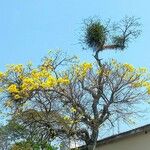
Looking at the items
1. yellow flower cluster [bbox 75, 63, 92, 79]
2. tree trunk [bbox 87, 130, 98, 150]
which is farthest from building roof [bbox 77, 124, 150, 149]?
yellow flower cluster [bbox 75, 63, 92, 79]

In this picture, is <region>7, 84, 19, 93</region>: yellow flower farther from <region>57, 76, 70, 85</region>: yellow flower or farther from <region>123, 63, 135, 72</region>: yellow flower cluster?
<region>123, 63, 135, 72</region>: yellow flower cluster

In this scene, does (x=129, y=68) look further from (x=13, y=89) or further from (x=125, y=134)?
(x=13, y=89)

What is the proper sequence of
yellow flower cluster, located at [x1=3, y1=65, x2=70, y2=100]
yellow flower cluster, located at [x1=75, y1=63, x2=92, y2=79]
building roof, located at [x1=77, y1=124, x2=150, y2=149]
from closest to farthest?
building roof, located at [x1=77, y1=124, x2=150, y2=149]
yellow flower cluster, located at [x1=3, y1=65, x2=70, y2=100]
yellow flower cluster, located at [x1=75, y1=63, x2=92, y2=79]

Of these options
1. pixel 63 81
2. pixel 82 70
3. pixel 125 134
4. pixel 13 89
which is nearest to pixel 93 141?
pixel 125 134

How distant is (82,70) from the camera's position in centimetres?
2825

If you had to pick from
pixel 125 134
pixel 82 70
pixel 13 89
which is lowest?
pixel 125 134

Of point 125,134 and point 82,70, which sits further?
point 82,70

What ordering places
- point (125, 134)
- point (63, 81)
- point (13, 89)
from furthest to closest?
point (63, 81)
point (13, 89)
point (125, 134)

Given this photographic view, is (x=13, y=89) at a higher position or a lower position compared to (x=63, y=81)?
lower

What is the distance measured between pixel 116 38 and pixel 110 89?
120 inches

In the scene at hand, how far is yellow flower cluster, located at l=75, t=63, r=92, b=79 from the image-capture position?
92.1 feet

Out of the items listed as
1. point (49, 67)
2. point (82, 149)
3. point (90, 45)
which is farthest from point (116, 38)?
point (82, 149)

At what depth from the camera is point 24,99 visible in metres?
27.0

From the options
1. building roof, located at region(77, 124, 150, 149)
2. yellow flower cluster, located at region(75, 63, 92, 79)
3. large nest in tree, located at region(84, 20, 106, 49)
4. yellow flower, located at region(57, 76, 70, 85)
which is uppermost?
large nest in tree, located at region(84, 20, 106, 49)
